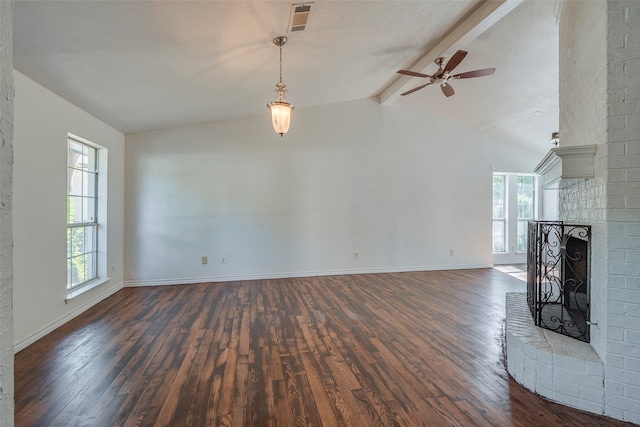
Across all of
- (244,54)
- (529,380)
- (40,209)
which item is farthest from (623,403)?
(40,209)

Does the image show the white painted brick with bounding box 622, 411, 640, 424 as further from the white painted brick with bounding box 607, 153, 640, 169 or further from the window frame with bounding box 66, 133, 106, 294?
the window frame with bounding box 66, 133, 106, 294

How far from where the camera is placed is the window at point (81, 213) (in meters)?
3.87

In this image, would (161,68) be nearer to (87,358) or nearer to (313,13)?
(313,13)

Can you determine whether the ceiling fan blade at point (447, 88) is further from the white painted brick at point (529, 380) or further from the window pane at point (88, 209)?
the window pane at point (88, 209)

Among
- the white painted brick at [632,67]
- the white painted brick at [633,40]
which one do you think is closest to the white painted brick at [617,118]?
the white painted brick at [632,67]

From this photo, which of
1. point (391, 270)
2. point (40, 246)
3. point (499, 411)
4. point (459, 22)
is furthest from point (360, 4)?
point (391, 270)

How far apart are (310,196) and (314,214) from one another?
0.34 m

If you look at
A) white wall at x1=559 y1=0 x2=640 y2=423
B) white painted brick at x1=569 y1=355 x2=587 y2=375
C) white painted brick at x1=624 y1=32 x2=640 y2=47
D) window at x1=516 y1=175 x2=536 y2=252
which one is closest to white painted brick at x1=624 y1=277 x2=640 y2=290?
white wall at x1=559 y1=0 x2=640 y2=423

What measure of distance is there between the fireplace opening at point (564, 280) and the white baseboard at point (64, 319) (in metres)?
4.44

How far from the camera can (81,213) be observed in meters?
4.12

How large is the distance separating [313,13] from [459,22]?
1.82m

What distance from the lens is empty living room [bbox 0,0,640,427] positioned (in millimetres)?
1925

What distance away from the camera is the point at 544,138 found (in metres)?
6.35

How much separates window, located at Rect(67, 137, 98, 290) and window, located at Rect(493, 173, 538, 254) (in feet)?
25.1
